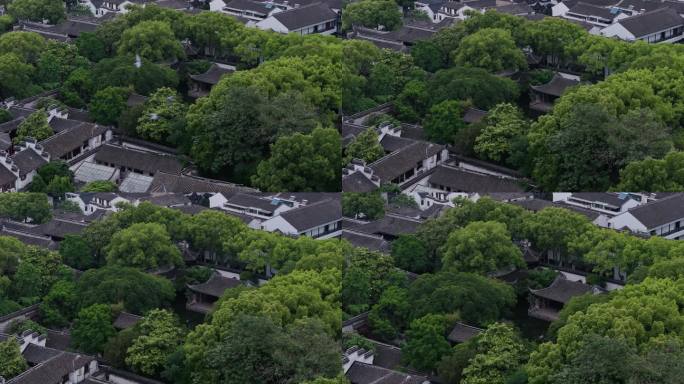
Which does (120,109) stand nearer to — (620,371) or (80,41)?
(80,41)

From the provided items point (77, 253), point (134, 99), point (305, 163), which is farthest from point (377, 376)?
point (134, 99)

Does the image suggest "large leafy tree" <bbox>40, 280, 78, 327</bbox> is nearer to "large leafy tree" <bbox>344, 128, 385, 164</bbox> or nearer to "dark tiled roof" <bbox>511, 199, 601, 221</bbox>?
"large leafy tree" <bbox>344, 128, 385, 164</bbox>

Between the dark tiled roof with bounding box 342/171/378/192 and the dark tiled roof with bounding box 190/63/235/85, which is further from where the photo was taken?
the dark tiled roof with bounding box 190/63/235/85

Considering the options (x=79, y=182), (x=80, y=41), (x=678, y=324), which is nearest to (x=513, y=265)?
(x=678, y=324)

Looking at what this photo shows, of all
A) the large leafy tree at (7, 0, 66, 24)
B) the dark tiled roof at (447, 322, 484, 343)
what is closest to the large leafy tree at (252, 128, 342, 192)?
the dark tiled roof at (447, 322, 484, 343)

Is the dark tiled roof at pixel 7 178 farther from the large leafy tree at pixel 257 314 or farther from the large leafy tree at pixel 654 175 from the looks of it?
the large leafy tree at pixel 654 175

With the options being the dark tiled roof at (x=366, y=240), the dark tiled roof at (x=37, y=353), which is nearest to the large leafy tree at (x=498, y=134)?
the dark tiled roof at (x=366, y=240)
